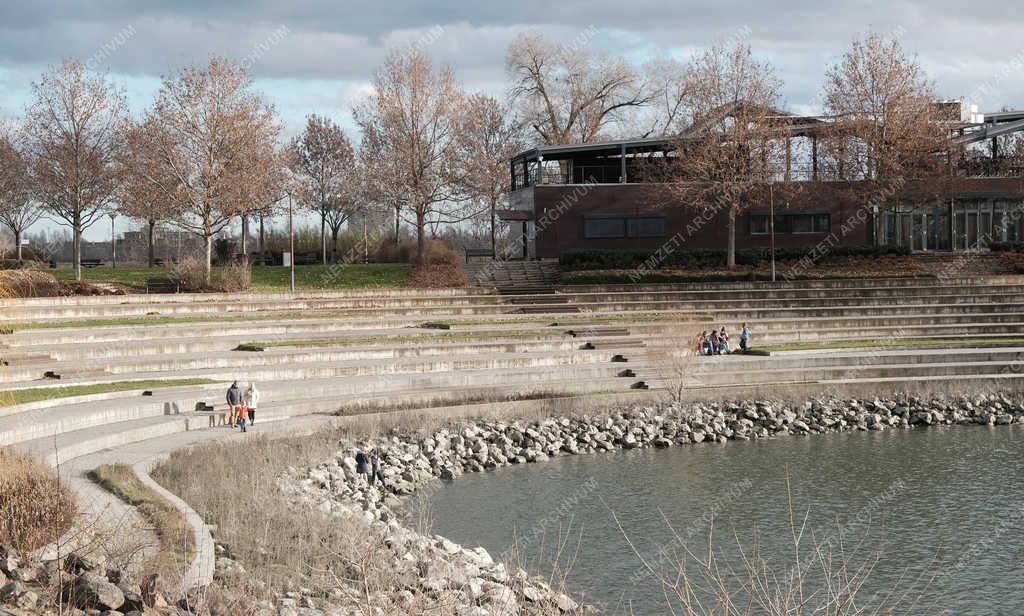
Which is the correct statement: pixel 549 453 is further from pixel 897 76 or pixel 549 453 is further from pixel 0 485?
pixel 897 76

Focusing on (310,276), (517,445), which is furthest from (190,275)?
(517,445)

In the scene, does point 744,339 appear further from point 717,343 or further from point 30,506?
point 30,506

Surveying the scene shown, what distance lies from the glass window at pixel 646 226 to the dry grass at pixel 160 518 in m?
37.2

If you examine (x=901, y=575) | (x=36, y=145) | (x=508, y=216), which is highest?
(x=36, y=145)

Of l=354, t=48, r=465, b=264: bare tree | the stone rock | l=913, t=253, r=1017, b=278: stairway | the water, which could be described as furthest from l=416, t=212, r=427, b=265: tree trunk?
the stone rock

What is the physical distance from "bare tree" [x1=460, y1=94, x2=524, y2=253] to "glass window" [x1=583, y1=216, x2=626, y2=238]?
6473 millimetres

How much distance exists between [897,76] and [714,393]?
2875cm

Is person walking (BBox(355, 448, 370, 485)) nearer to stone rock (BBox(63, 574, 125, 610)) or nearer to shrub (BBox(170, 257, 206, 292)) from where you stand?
stone rock (BBox(63, 574, 125, 610))

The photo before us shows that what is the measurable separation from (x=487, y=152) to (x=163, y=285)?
27076 millimetres

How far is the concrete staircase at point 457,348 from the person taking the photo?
25.4 metres

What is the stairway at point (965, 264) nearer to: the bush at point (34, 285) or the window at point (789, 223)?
the window at point (789, 223)

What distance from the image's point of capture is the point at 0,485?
12.5 m

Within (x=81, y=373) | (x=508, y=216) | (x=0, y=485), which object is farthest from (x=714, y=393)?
(x=508, y=216)

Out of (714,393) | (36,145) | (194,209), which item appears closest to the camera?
(714,393)
